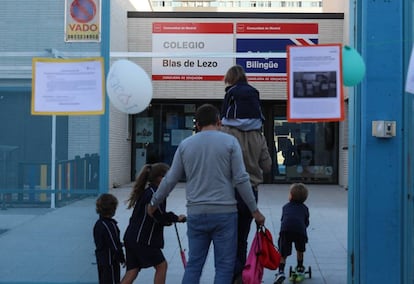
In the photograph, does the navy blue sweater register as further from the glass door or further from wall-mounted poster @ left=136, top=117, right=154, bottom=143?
wall-mounted poster @ left=136, top=117, right=154, bottom=143

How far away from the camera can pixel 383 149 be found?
4.91 meters

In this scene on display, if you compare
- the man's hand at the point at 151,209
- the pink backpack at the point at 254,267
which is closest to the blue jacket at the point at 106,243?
the man's hand at the point at 151,209

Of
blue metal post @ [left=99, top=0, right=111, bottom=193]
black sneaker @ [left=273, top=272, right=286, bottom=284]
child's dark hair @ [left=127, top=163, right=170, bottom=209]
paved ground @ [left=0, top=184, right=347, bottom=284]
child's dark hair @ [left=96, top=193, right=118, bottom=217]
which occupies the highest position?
blue metal post @ [left=99, top=0, right=111, bottom=193]

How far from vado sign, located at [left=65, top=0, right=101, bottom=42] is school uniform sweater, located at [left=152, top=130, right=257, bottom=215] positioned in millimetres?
1934

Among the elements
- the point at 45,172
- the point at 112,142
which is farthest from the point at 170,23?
the point at 45,172

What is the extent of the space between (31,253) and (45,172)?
0.85 metres

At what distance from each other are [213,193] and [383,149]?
165cm

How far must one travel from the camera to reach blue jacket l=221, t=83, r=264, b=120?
4.68m

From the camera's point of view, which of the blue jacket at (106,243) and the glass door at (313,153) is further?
the glass door at (313,153)

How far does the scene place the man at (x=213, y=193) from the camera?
14.0ft

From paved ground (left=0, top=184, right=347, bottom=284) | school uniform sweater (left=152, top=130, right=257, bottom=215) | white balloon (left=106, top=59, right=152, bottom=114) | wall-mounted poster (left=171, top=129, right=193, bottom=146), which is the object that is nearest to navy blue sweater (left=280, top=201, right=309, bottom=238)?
paved ground (left=0, top=184, right=347, bottom=284)

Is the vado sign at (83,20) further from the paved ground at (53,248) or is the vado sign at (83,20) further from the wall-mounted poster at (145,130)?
the wall-mounted poster at (145,130)

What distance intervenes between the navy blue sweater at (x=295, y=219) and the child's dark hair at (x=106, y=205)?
76.1 inches

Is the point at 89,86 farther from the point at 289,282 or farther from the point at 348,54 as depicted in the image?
the point at 289,282
